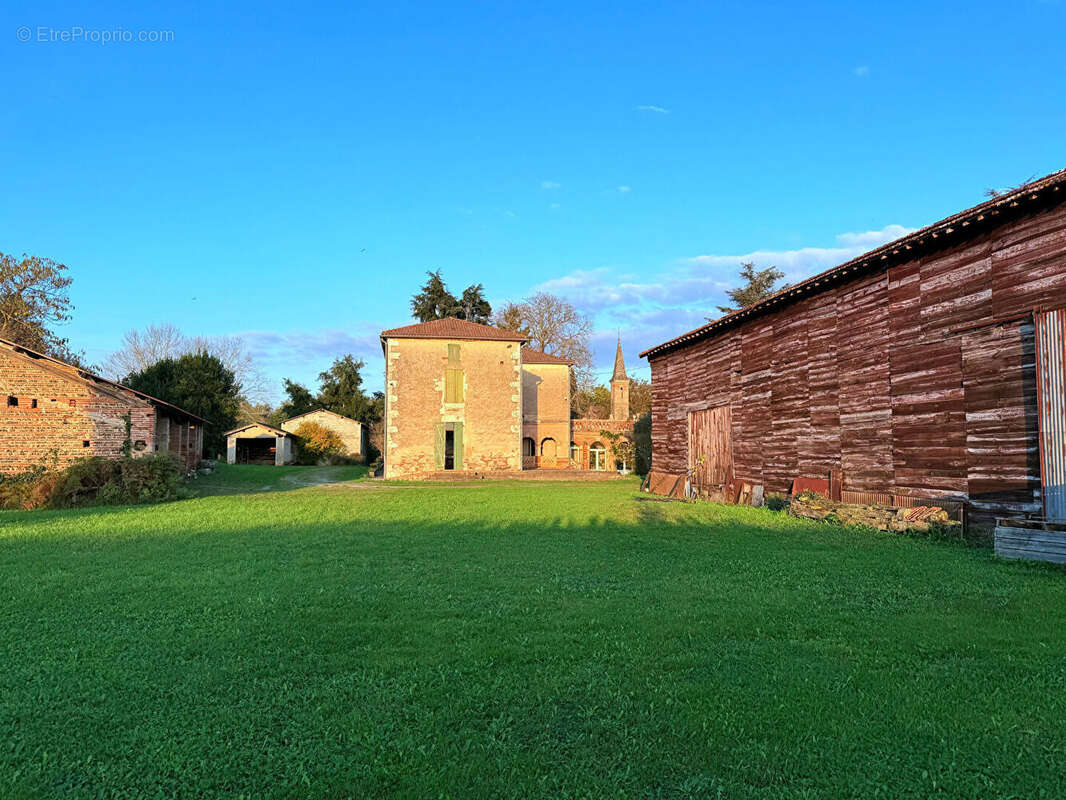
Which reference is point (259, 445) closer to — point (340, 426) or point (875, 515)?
point (340, 426)

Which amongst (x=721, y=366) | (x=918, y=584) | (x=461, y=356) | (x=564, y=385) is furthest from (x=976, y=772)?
(x=564, y=385)

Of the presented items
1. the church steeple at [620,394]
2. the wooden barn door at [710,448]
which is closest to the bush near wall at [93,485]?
the wooden barn door at [710,448]

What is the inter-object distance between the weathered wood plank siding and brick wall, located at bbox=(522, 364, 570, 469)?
23.0 meters

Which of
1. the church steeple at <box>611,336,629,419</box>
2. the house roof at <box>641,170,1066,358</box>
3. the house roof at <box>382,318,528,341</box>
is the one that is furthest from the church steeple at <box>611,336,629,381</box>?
the house roof at <box>641,170,1066,358</box>

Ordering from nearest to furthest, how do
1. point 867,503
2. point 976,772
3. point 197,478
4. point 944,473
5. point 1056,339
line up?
point 976,772 → point 1056,339 → point 944,473 → point 867,503 → point 197,478

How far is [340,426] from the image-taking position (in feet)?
145

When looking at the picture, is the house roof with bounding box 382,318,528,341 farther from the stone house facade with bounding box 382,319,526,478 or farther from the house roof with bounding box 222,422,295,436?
the house roof with bounding box 222,422,295,436

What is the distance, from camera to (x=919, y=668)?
4.25 meters

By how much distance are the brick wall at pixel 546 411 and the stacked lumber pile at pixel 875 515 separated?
26805mm

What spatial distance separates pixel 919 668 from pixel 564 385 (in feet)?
119

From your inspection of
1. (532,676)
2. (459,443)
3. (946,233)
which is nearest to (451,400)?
(459,443)

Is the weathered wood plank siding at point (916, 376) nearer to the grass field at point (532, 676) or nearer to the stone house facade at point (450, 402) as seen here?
the grass field at point (532, 676)

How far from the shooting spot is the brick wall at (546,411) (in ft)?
131

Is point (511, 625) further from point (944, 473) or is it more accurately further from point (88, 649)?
point (944, 473)
